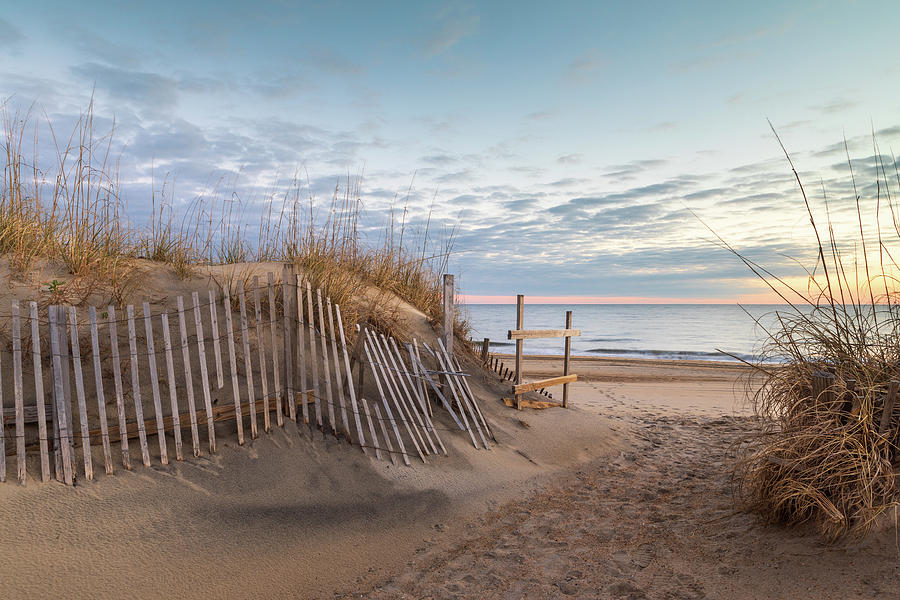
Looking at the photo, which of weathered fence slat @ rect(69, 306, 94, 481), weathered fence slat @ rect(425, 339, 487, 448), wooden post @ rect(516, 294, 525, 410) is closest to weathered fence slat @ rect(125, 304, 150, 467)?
weathered fence slat @ rect(69, 306, 94, 481)

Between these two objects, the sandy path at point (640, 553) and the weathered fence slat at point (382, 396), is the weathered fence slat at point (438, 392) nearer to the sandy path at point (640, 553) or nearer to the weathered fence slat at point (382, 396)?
the weathered fence slat at point (382, 396)

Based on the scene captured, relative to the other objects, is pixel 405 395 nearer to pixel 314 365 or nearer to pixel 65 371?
pixel 314 365

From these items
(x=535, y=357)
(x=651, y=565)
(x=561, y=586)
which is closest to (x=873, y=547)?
(x=651, y=565)

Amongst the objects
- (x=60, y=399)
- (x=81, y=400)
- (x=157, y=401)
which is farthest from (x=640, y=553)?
(x=60, y=399)

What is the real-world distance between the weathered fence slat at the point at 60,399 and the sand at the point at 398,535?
186 millimetres

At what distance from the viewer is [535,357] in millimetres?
19016

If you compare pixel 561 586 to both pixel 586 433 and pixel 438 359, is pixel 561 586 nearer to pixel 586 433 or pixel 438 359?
pixel 438 359

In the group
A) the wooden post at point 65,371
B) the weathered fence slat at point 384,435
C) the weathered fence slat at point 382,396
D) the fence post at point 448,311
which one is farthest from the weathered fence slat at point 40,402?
the fence post at point 448,311

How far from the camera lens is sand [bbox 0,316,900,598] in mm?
3316

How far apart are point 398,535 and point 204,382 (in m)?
2.16

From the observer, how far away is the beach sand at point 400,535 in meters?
3.31

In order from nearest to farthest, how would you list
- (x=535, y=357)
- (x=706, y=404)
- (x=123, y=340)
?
(x=123, y=340), (x=706, y=404), (x=535, y=357)

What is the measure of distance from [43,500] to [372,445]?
2592 millimetres

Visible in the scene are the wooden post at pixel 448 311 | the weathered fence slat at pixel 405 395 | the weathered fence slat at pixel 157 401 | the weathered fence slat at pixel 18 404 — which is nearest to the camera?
the weathered fence slat at pixel 18 404
